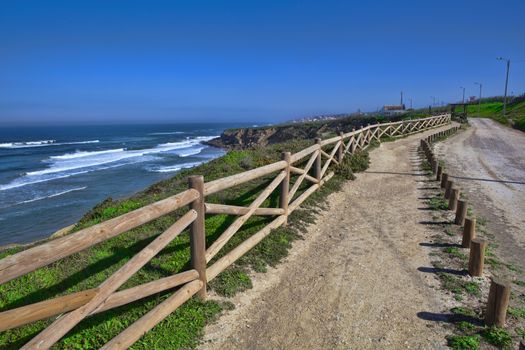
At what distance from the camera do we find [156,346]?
387 cm

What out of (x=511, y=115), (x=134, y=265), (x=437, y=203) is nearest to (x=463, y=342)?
(x=134, y=265)

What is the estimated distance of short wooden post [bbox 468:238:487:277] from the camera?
221 inches

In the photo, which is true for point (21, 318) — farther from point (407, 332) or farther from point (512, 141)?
point (512, 141)

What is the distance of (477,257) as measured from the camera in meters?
5.70

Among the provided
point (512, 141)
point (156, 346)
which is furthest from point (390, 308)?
point (512, 141)

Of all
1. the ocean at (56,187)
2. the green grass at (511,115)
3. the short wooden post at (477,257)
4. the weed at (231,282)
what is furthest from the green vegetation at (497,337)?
the green grass at (511,115)

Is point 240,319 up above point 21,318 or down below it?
below

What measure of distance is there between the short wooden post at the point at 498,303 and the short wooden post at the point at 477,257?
1314 millimetres

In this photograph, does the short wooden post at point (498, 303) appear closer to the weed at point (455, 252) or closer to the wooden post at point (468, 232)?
the weed at point (455, 252)

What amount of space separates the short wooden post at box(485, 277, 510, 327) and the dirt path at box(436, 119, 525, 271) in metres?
2.55

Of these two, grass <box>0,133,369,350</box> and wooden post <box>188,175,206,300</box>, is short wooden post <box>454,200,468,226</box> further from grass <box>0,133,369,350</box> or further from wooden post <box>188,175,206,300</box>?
wooden post <box>188,175,206,300</box>

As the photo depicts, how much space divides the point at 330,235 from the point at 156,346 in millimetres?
4633

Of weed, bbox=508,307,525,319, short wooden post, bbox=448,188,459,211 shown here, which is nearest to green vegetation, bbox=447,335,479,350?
weed, bbox=508,307,525,319

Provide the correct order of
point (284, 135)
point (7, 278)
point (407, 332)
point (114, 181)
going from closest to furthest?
point (7, 278)
point (407, 332)
point (114, 181)
point (284, 135)
